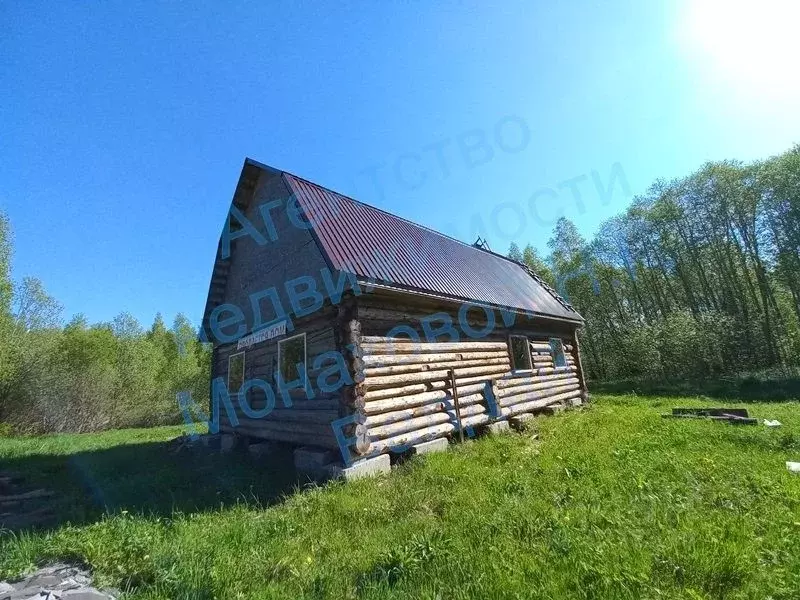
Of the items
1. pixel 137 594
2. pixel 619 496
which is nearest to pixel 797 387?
pixel 619 496

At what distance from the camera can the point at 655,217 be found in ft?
99.7

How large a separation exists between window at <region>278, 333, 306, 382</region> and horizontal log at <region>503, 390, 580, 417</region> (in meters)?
6.18

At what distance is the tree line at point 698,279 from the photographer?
25.0m

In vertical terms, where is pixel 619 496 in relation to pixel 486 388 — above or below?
below

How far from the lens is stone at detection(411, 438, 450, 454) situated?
27.3 feet

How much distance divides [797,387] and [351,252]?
22.6 metres

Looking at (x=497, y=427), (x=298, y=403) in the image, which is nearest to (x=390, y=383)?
(x=298, y=403)

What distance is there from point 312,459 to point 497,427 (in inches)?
204

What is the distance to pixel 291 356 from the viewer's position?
9805mm

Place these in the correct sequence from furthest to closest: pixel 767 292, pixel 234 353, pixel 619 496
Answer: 1. pixel 767 292
2. pixel 234 353
3. pixel 619 496

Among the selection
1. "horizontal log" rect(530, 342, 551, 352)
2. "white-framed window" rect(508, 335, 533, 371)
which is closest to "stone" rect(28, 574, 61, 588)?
"white-framed window" rect(508, 335, 533, 371)

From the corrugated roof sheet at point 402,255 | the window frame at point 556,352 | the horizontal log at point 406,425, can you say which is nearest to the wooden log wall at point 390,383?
the horizontal log at point 406,425

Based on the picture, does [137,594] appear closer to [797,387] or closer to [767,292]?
[797,387]

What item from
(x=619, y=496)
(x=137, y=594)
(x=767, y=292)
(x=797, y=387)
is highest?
(x=767, y=292)
